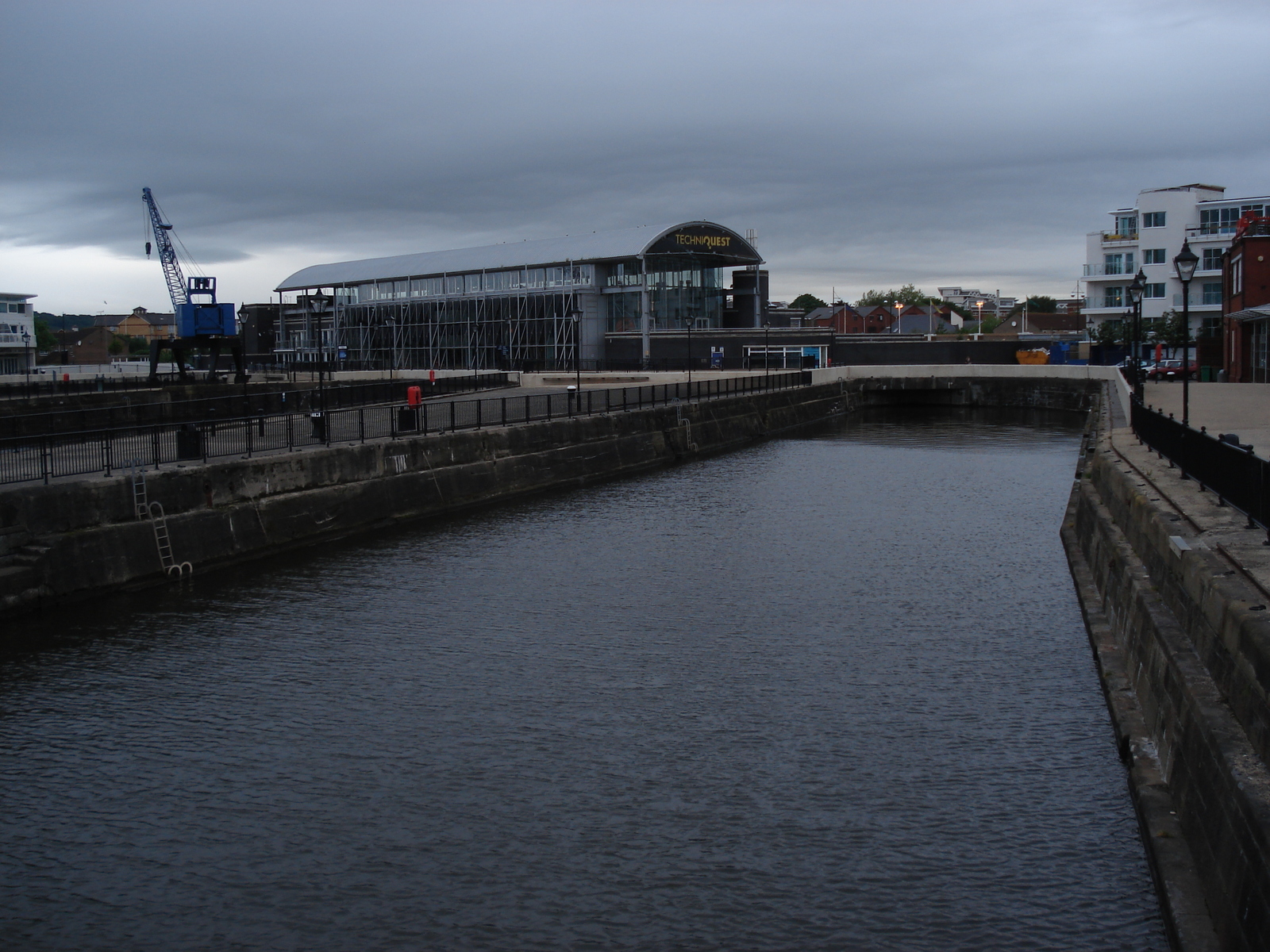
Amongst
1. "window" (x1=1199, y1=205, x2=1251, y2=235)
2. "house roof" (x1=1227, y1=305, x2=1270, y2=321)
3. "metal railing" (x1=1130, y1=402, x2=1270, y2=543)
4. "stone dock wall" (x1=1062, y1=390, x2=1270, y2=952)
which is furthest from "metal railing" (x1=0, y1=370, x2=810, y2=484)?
"window" (x1=1199, y1=205, x2=1251, y2=235)

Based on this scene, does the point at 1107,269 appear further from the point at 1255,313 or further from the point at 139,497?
the point at 139,497

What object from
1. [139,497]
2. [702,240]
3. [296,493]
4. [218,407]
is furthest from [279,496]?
[702,240]

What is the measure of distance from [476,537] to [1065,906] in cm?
1884

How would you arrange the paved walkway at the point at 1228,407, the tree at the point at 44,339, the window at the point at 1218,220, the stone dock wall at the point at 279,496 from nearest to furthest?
the stone dock wall at the point at 279,496, the paved walkway at the point at 1228,407, the window at the point at 1218,220, the tree at the point at 44,339

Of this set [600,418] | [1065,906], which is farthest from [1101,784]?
[600,418]

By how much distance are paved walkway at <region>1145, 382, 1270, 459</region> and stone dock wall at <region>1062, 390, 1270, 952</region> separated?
15.0 ft

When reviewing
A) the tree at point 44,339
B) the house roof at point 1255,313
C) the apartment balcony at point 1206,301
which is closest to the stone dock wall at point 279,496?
the house roof at point 1255,313

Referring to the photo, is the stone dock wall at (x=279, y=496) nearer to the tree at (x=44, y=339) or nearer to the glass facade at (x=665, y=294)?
the glass facade at (x=665, y=294)

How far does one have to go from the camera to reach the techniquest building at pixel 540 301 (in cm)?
8131

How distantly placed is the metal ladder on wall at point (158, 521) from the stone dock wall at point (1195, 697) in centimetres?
1620

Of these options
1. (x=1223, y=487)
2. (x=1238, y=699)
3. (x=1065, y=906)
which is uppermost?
(x=1223, y=487)

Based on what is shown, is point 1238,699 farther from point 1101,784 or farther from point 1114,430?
point 1114,430

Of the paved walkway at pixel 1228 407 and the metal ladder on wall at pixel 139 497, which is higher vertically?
the paved walkway at pixel 1228 407

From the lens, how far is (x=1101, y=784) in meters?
11.4
